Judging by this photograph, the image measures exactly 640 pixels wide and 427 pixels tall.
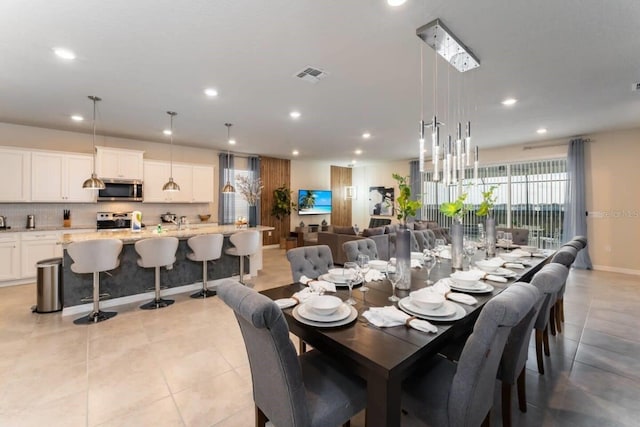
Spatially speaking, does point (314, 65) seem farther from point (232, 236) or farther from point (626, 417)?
point (626, 417)

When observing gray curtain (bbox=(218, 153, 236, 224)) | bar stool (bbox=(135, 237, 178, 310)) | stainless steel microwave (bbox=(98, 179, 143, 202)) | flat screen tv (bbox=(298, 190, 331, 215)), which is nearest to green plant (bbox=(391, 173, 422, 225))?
bar stool (bbox=(135, 237, 178, 310))

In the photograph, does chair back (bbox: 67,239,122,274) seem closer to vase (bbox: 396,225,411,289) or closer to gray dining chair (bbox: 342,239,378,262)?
gray dining chair (bbox: 342,239,378,262)

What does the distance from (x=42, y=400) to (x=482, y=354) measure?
295cm

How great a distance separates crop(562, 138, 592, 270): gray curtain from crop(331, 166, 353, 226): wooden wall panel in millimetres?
6417

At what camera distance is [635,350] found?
2789mm

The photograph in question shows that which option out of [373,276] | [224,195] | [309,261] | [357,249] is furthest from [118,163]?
[373,276]

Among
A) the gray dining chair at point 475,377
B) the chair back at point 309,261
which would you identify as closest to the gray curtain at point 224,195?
the chair back at point 309,261

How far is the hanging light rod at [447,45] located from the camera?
231 centimetres

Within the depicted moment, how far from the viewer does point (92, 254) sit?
3254 mm

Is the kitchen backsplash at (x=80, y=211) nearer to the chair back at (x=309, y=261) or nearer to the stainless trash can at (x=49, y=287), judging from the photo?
the stainless trash can at (x=49, y=287)

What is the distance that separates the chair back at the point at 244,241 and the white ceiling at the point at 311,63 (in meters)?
1.93

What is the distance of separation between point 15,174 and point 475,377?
7.06m

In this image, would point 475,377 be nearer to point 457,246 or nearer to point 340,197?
point 457,246

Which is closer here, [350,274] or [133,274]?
[350,274]
